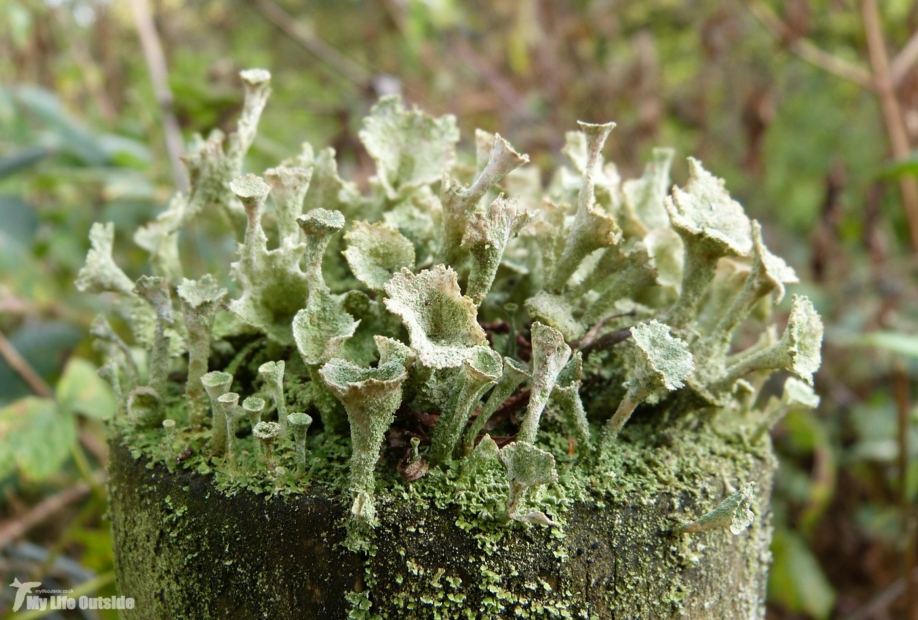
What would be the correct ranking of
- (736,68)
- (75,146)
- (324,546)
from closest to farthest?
(324,546), (75,146), (736,68)

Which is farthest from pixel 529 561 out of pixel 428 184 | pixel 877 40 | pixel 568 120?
pixel 568 120

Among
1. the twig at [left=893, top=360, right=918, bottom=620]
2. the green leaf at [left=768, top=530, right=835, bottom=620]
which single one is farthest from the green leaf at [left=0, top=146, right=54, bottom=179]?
the green leaf at [left=768, top=530, right=835, bottom=620]

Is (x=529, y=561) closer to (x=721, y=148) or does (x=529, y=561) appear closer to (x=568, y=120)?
(x=568, y=120)

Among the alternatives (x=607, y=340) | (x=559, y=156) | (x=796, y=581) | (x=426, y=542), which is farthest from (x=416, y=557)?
(x=559, y=156)

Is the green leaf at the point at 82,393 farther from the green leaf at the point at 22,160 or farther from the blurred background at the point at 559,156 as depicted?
the green leaf at the point at 22,160

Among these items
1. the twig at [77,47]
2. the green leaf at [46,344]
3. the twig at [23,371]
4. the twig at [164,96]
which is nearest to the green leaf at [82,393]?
the twig at [23,371]

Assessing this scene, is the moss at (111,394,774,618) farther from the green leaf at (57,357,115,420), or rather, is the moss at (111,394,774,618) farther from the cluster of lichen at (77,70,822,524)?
the green leaf at (57,357,115,420)

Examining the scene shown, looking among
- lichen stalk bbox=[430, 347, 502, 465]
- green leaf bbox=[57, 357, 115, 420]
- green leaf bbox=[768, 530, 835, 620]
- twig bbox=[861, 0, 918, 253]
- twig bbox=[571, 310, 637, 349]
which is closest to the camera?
lichen stalk bbox=[430, 347, 502, 465]
